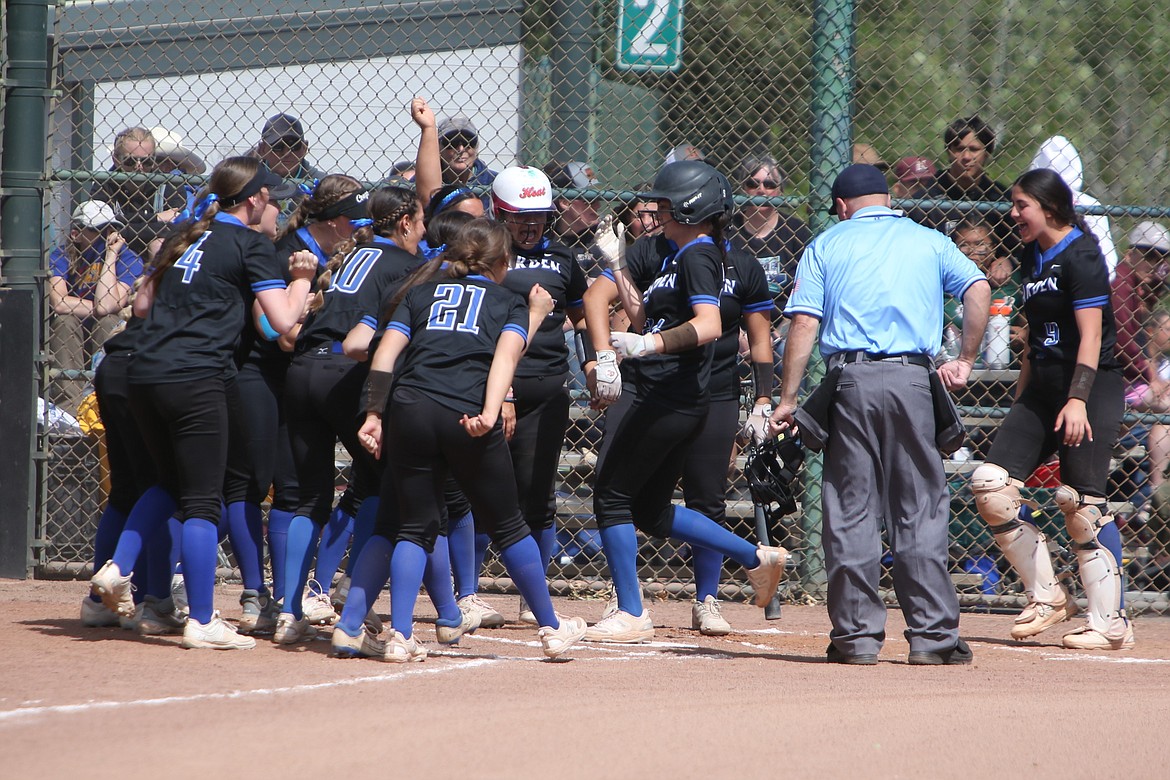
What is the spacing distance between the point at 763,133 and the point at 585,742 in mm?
5785

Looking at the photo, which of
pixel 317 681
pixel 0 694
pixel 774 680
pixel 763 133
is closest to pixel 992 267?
pixel 763 133

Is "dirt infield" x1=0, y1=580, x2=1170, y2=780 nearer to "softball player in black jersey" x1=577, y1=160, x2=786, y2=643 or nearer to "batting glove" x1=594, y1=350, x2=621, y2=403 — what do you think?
"softball player in black jersey" x1=577, y1=160, x2=786, y2=643

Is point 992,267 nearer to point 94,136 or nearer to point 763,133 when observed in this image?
point 763,133

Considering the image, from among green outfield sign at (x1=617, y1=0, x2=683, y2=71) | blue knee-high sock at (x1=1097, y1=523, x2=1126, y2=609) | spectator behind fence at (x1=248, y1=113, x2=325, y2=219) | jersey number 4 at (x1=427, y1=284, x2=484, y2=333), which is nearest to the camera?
jersey number 4 at (x1=427, y1=284, x2=484, y2=333)

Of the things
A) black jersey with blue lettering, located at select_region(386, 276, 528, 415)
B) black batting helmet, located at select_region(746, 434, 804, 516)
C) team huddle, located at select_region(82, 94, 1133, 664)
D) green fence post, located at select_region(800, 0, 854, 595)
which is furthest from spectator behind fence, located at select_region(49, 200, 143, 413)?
green fence post, located at select_region(800, 0, 854, 595)

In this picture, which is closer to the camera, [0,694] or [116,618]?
[0,694]

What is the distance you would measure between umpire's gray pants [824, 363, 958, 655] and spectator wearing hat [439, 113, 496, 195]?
2676mm

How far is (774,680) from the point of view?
15.2ft

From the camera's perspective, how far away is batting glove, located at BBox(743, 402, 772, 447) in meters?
5.72

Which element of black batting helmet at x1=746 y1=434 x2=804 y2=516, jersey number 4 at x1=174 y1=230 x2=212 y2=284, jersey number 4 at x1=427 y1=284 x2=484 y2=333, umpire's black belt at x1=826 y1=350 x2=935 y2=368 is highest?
jersey number 4 at x1=174 y1=230 x2=212 y2=284

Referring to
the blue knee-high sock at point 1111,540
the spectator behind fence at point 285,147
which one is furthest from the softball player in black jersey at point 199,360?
the blue knee-high sock at point 1111,540

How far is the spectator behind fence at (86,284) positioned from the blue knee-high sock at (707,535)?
3213mm

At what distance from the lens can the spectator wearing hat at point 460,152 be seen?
275 inches

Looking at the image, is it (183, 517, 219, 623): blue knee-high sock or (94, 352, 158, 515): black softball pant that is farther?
(94, 352, 158, 515): black softball pant
